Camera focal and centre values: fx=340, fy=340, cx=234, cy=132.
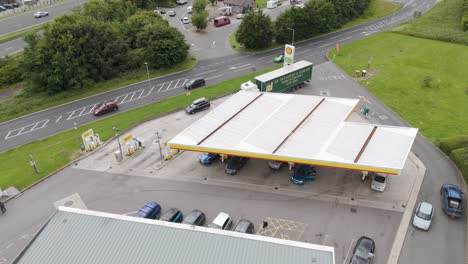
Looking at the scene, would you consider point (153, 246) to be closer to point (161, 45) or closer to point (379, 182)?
point (379, 182)

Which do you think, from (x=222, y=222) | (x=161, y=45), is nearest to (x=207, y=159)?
(x=222, y=222)

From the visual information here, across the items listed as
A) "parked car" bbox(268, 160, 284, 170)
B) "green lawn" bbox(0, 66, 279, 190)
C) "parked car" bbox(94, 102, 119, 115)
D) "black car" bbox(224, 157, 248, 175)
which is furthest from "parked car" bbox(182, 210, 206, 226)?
"parked car" bbox(94, 102, 119, 115)

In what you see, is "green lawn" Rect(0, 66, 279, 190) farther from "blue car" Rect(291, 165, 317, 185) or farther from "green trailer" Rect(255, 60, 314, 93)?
"blue car" Rect(291, 165, 317, 185)

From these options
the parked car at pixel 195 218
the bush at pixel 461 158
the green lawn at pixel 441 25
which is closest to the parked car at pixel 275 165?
the parked car at pixel 195 218

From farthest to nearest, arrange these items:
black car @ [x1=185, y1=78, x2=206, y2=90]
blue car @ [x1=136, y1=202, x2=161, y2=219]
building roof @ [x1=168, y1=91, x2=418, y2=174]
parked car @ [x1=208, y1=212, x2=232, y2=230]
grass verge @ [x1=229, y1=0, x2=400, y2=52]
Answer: grass verge @ [x1=229, y1=0, x2=400, y2=52] < black car @ [x1=185, y1=78, x2=206, y2=90] < building roof @ [x1=168, y1=91, x2=418, y2=174] < blue car @ [x1=136, y1=202, x2=161, y2=219] < parked car @ [x1=208, y1=212, x2=232, y2=230]

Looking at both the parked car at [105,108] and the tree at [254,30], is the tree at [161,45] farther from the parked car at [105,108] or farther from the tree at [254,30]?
the parked car at [105,108]

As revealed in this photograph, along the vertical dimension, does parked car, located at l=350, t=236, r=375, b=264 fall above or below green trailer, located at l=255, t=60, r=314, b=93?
below
